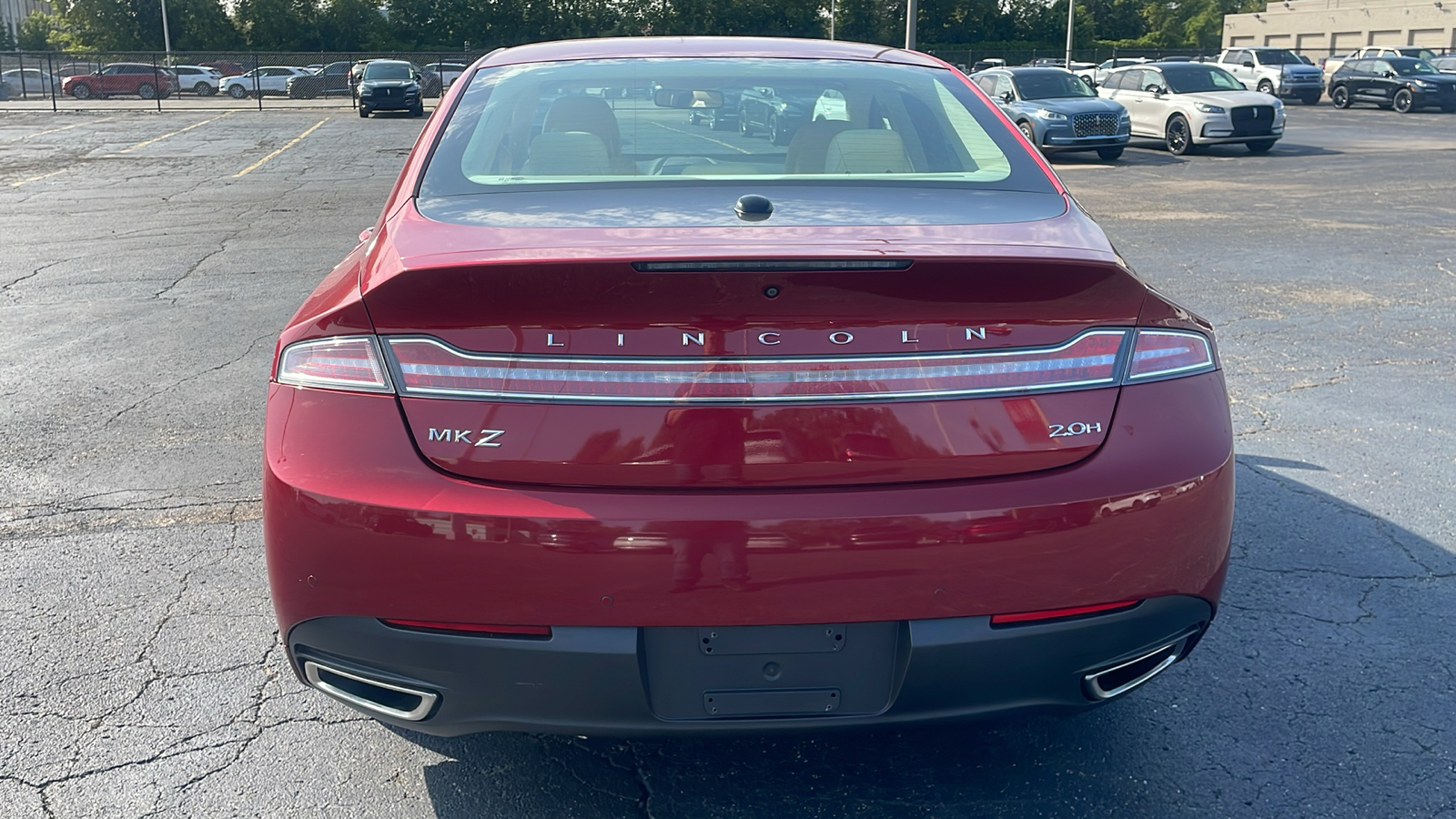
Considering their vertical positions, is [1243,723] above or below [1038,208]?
below

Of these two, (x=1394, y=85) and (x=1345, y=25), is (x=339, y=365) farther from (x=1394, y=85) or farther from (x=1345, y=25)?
(x=1345, y=25)

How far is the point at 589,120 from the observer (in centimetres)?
315

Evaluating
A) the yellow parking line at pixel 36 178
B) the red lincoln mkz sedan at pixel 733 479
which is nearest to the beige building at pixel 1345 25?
the yellow parking line at pixel 36 178

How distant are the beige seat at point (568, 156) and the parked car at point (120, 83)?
49818mm

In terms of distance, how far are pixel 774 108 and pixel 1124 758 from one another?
1919mm

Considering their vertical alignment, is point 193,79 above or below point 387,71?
above

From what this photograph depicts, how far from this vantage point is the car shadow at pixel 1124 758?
8.73 feet

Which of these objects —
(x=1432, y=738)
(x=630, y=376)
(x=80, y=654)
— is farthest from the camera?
(x=80, y=654)

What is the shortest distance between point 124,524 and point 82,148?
22.7m

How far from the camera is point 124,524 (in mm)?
4262

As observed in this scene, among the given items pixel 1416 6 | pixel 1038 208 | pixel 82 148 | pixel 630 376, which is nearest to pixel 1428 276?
pixel 1038 208

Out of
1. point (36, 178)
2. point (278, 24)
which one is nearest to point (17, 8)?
point (278, 24)

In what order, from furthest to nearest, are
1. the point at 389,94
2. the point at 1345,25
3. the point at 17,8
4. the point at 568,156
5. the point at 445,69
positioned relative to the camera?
the point at 17,8, the point at 1345,25, the point at 445,69, the point at 389,94, the point at 568,156

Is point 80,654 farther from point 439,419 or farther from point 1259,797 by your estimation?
point 1259,797
